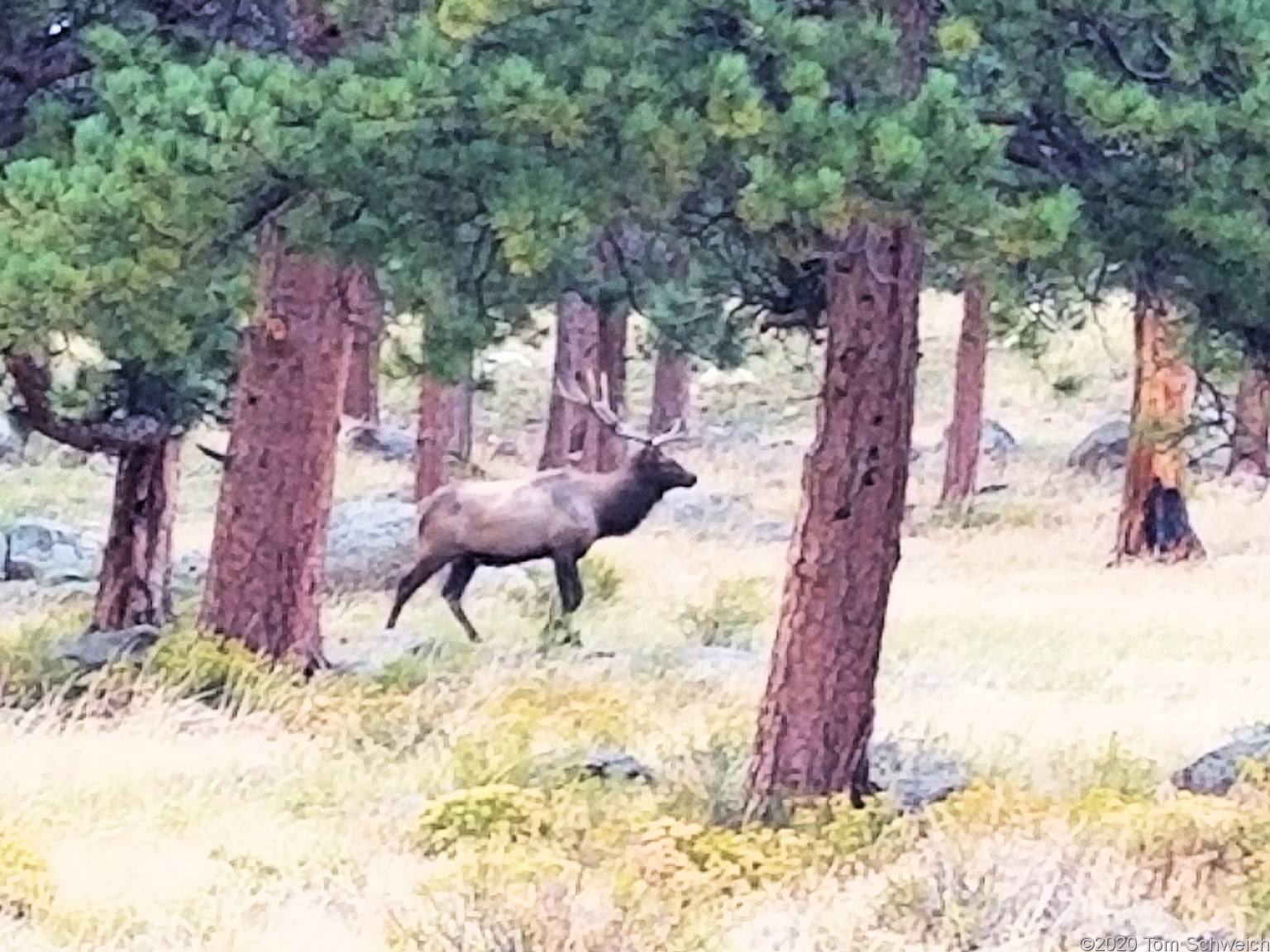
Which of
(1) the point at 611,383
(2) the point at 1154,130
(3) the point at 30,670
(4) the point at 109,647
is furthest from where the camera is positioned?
(1) the point at 611,383

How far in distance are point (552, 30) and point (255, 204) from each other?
121cm

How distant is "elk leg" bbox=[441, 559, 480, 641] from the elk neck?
1114 mm

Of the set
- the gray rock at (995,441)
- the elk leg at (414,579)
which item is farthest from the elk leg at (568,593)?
the gray rock at (995,441)

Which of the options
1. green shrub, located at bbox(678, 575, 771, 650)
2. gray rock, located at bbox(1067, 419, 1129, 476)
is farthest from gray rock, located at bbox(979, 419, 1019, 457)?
green shrub, located at bbox(678, 575, 771, 650)

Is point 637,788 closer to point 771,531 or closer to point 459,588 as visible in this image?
point 459,588

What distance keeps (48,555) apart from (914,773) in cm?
1407

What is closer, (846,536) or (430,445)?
(846,536)

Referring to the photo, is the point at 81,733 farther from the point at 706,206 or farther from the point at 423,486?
the point at 423,486

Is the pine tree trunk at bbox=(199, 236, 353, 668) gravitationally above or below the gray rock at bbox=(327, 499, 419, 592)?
above

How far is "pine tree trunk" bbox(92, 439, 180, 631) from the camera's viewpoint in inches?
605

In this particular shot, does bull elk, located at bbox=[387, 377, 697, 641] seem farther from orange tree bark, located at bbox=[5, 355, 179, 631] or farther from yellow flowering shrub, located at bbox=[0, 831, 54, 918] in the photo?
yellow flowering shrub, located at bbox=[0, 831, 54, 918]

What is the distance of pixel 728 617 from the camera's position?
17859 millimetres

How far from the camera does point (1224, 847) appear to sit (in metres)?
8.89

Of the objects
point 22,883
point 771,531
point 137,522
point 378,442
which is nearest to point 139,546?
point 137,522
